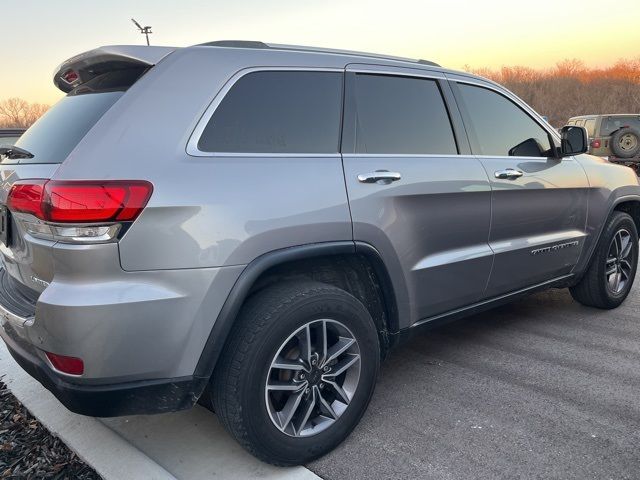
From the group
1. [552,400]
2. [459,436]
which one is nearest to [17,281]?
[459,436]

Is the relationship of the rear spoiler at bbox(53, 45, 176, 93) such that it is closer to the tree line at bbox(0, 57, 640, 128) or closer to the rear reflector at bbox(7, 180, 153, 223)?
the rear reflector at bbox(7, 180, 153, 223)

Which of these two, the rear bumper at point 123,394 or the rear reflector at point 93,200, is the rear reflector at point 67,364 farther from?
the rear reflector at point 93,200

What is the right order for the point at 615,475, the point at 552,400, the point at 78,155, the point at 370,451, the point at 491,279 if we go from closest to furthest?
the point at 78,155 → the point at 615,475 → the point at 370,451 → the point at 552,400 → the point at 491,279

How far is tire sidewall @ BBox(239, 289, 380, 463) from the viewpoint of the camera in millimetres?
2258

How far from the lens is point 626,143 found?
14.9m

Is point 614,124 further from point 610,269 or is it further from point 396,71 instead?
point 396,71

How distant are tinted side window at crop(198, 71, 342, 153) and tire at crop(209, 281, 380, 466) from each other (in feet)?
2.14

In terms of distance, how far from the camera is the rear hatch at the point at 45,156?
2160 millimetres

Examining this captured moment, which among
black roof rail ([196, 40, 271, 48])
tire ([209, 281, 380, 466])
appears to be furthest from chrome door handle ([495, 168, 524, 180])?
black roof rail ([196, 40, 271, 48])

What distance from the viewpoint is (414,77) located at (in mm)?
3191

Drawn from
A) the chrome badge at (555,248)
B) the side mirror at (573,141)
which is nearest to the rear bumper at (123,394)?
the chrome badge at (555,248)

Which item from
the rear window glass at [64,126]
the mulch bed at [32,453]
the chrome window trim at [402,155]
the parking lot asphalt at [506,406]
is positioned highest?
the rear window glass at [64,126]

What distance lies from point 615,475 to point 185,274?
2.05 meters

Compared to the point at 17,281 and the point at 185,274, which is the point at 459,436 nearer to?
the point at 185,274
